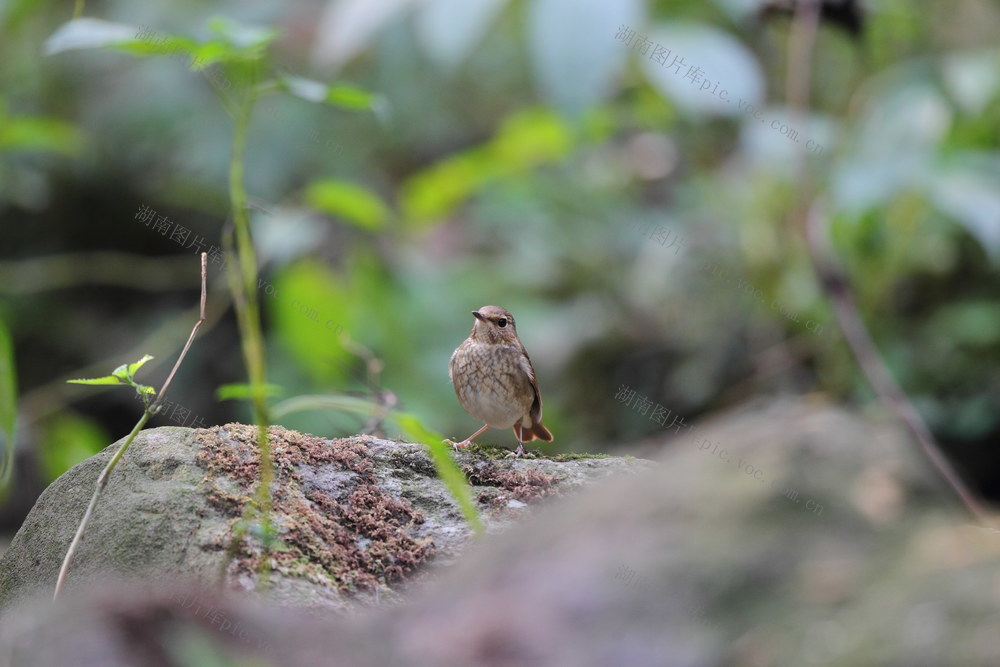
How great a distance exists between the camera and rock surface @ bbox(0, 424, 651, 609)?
7.62 ft

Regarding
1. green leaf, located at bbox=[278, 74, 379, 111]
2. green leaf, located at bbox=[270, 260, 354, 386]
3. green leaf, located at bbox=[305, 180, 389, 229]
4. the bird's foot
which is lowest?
the bird's foot

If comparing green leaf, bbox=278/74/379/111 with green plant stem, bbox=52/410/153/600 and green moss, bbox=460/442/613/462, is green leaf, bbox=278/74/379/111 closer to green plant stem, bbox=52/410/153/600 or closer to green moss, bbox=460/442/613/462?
green plant stem, bbox=52/410/153/600

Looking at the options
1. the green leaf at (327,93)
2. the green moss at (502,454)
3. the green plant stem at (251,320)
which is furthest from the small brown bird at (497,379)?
the green leaf at (327,93)

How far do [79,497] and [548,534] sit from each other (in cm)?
126

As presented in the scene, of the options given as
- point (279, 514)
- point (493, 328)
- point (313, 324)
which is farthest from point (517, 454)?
point (313, 324)

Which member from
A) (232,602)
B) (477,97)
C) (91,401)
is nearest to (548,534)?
(232,602)

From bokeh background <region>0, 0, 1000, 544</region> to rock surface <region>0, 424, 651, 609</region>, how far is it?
0.34m

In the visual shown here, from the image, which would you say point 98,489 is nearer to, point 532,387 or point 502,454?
point 502,454

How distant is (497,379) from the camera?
141 inches

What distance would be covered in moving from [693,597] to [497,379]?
1.92 meters

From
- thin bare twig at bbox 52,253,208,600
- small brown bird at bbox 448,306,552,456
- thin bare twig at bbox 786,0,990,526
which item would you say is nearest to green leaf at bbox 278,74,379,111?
thin bare twig at bbox 52,253,208,600

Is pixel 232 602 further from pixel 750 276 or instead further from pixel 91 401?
pixel 91 401

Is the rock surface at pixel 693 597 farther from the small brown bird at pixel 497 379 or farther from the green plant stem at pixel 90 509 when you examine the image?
the small brown bird at pixel 497 379

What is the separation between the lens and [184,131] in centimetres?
804
